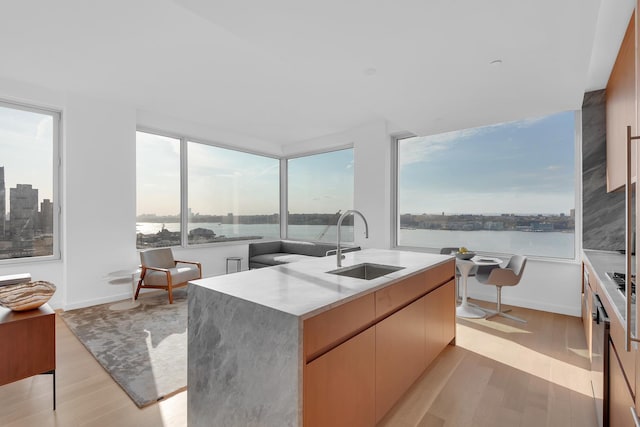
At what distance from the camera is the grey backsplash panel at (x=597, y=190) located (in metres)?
3.37

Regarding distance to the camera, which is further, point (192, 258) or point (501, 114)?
point (192, 258)

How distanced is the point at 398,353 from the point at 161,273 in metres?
3.62

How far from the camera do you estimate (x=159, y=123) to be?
5023 millimetres

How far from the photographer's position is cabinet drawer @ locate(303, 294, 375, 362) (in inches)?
51.1

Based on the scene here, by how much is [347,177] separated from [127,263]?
13.3ft

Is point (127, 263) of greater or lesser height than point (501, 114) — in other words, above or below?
below

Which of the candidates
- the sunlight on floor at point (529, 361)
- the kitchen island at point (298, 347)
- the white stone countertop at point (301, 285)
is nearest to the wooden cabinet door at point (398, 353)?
the kitchen island at point (298, 347)

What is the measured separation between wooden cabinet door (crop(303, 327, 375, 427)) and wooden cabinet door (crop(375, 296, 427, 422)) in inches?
3.7

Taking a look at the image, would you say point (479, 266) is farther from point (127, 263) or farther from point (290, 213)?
point (127, 263)

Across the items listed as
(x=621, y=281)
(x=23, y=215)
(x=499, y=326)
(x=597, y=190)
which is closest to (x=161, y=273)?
(x=23, y=215)

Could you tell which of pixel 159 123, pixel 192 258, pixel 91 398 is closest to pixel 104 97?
pixel 159 123

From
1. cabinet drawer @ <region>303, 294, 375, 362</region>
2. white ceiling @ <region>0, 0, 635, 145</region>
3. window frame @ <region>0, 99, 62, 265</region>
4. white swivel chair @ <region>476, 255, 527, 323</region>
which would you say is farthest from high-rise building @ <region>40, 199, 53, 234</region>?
white swivel chair @ <region>476, 255, 527, 323</region>

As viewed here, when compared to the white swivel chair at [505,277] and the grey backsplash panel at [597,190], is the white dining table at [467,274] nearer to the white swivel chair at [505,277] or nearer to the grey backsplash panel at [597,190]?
the white swivel chair at [505,277]

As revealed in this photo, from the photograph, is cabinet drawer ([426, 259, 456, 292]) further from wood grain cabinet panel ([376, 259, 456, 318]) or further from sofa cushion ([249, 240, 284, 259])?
sofa cushion ([249, 240, 284, 259])
